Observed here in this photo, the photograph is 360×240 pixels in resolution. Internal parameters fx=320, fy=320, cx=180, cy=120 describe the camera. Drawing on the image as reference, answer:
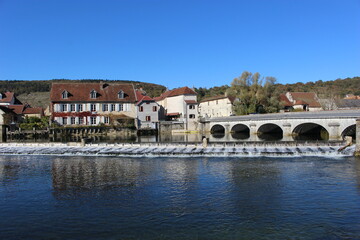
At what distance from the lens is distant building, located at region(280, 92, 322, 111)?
75.3 metres

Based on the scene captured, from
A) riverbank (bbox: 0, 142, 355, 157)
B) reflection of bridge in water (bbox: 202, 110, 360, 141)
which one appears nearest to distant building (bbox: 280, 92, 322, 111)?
reflection of bridge in water (bbox: 202, 110, 360, 141)

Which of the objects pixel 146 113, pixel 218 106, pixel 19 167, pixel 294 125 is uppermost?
pixel 218 106

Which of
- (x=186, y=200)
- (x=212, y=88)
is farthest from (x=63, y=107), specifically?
(x=212, y=88)

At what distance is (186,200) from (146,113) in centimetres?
4875

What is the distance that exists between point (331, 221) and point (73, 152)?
27046 mm

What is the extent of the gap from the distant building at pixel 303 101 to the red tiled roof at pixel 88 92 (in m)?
36.2

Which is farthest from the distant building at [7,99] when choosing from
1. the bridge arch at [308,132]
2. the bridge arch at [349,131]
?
the bridge arch at [349,131]

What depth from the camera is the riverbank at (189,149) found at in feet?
95.3

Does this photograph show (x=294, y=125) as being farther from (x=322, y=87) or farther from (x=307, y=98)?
(x=322, y=87)

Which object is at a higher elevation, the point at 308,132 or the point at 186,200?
the point at 308,132

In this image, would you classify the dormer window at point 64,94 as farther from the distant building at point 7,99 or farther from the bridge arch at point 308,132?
the bridge arch at point 308,132

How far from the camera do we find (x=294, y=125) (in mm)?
44125

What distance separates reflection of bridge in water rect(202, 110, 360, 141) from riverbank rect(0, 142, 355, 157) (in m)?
7.54

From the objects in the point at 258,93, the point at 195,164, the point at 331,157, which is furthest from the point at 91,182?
the point at 258,93
